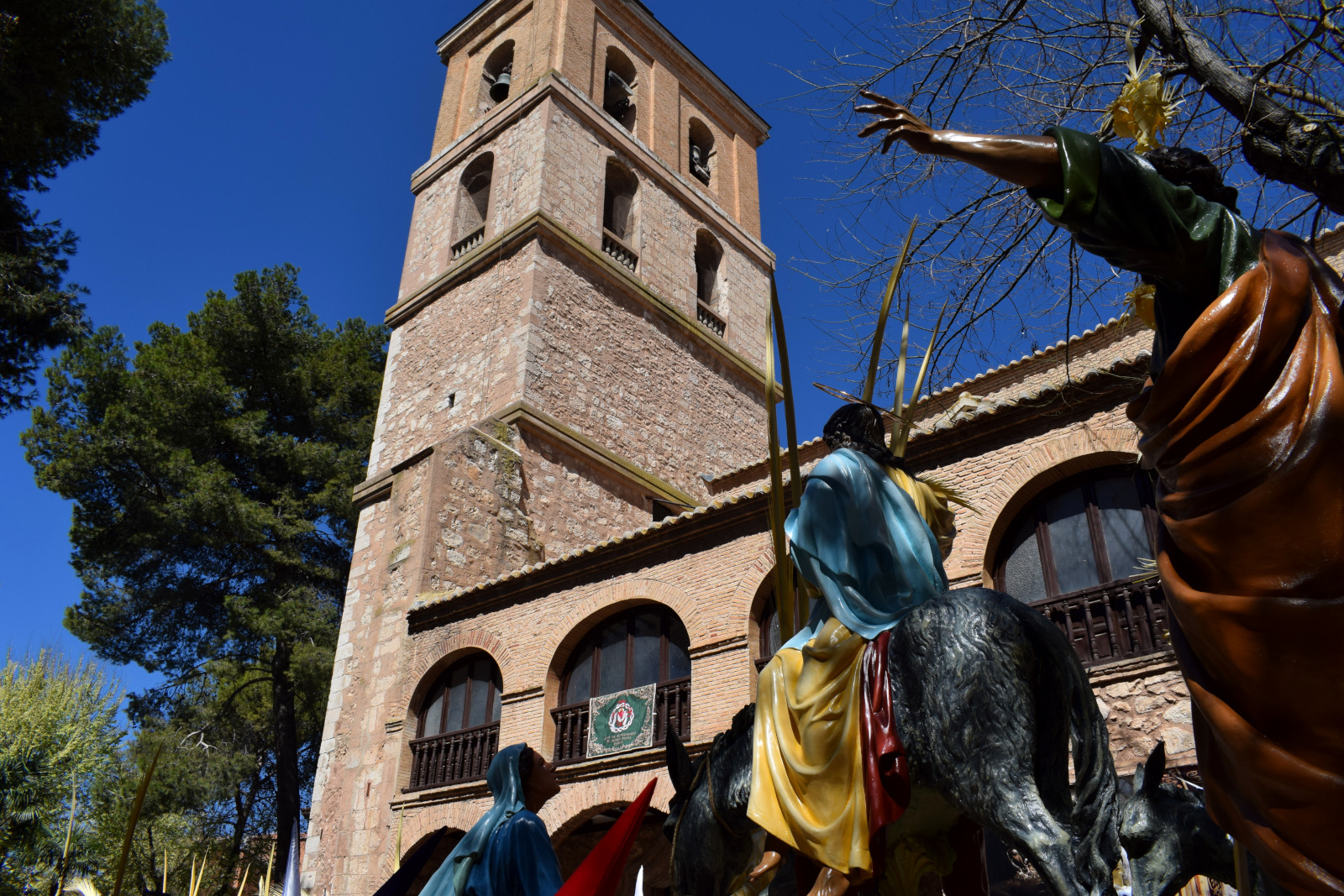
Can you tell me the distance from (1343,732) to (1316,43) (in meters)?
4.78

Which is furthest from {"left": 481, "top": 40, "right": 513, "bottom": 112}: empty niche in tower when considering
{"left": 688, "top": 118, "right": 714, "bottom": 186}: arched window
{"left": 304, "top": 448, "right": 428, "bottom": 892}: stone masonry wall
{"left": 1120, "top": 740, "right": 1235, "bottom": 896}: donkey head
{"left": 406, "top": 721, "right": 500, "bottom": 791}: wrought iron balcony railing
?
{"left": 1120, "top": 740, "right": 1235, "bottom": 896}: donkey head

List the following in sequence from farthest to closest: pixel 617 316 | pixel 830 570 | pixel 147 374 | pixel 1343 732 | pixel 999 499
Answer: pixel 147 374
pixel 617 316
pixel 999 499
pixel 830 570
pixel 1343 732

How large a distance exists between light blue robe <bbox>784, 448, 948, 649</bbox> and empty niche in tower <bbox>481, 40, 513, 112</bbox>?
22403 mm

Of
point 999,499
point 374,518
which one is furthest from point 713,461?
point 999,499

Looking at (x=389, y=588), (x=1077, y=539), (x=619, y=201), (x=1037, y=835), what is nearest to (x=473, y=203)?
(x=619, y=201)

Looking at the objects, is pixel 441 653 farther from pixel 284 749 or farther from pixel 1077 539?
pixel 1077 539

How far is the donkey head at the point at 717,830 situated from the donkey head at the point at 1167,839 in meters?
1.31

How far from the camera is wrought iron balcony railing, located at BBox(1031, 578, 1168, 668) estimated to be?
8.28 metres

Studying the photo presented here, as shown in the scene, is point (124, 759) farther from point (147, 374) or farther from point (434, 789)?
point (434, 789)

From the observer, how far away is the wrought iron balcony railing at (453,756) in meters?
12.5

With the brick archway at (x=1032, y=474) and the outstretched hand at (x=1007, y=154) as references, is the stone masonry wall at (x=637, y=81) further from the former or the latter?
the outstretched hand at (x=1007, y=154)

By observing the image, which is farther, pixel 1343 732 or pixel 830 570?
pixel 830 570

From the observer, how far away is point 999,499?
30.8 ft

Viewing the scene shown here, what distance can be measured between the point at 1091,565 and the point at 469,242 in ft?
51.9
